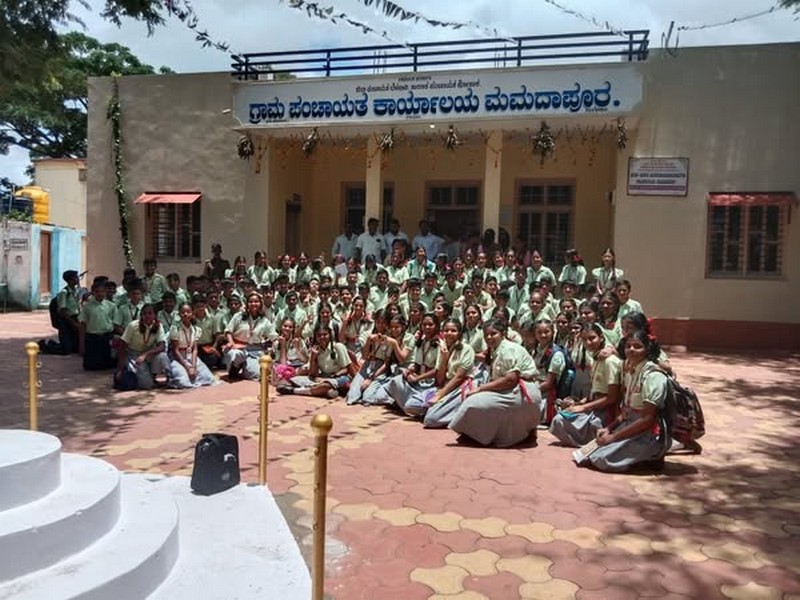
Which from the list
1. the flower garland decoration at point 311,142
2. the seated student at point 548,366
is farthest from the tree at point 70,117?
the seated student at point 548,366

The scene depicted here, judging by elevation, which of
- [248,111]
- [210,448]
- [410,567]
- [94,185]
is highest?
[248,111]

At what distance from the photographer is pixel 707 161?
11.7 m

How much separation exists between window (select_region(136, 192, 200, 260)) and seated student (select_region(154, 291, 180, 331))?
587 cm

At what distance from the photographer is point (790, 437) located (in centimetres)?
633

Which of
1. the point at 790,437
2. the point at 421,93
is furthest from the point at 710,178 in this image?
the point at 790,437


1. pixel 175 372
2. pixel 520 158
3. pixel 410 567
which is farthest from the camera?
pixel 520 158

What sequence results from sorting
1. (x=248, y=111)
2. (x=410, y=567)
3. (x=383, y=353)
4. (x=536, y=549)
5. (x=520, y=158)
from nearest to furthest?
(x=410, y=567) < (x=536, y=549) < (x=383, y=353) < (x=248, y=111) < (x=520, y=158)

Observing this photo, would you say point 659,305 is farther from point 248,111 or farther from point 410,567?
point 410,567

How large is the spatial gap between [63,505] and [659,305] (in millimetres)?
10788

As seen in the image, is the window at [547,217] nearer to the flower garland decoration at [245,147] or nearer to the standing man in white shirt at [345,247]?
the standing man in white shirt at [345,247]

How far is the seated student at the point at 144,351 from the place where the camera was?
27.1 ft

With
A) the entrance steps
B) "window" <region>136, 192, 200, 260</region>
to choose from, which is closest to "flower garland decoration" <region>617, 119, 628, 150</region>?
"window" <region>136, 192, 200, 260</region>

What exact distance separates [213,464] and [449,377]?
3012 mm

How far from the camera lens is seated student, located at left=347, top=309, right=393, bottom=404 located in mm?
7676
